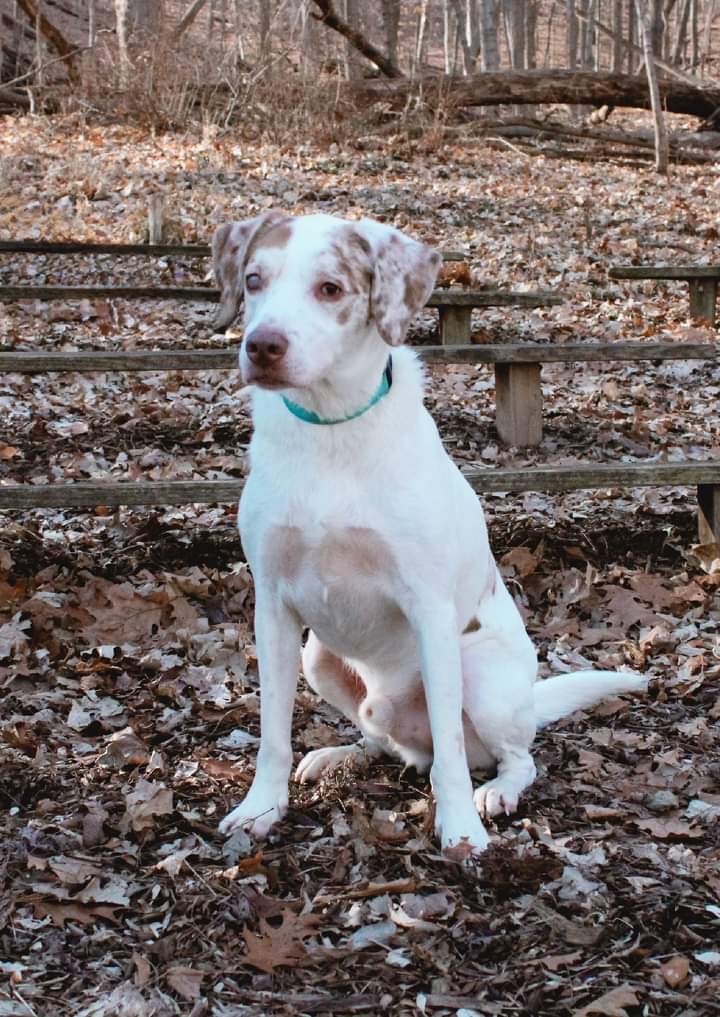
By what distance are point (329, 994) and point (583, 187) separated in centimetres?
1276

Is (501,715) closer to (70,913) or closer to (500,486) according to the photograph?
(70,913)

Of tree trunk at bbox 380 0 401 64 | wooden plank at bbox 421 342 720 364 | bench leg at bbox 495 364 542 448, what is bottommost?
bench leg at bbox 495 364 542 448

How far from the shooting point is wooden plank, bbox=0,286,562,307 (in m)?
7.04

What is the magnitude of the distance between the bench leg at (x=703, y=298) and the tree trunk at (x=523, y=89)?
8067 millimetres

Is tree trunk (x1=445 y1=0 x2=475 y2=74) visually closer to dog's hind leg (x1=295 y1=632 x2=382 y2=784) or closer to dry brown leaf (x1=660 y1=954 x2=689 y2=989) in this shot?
dog's hind leg (x1=295 y1=632 x2=382 y2=784)

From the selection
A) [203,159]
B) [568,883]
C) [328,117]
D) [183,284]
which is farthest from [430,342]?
[328,117]

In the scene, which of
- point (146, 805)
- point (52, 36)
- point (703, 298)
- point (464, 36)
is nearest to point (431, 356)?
point (146, 805)

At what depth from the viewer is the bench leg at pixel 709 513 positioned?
17.3 ft

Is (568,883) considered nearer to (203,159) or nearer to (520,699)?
(520,699)

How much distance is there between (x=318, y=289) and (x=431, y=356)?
2850 mm

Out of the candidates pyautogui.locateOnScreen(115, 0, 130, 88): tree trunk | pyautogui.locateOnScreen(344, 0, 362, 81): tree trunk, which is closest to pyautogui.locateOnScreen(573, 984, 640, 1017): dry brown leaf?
pyautogui.locateOnScreen(115, 0, 130, 88): tree trunk

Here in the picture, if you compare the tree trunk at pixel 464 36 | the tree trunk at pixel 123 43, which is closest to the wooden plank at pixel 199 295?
the tree trunk at pixel 123 43

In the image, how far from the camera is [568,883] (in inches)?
111

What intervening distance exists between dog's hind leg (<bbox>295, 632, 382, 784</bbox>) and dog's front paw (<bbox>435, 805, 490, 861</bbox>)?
525mm
